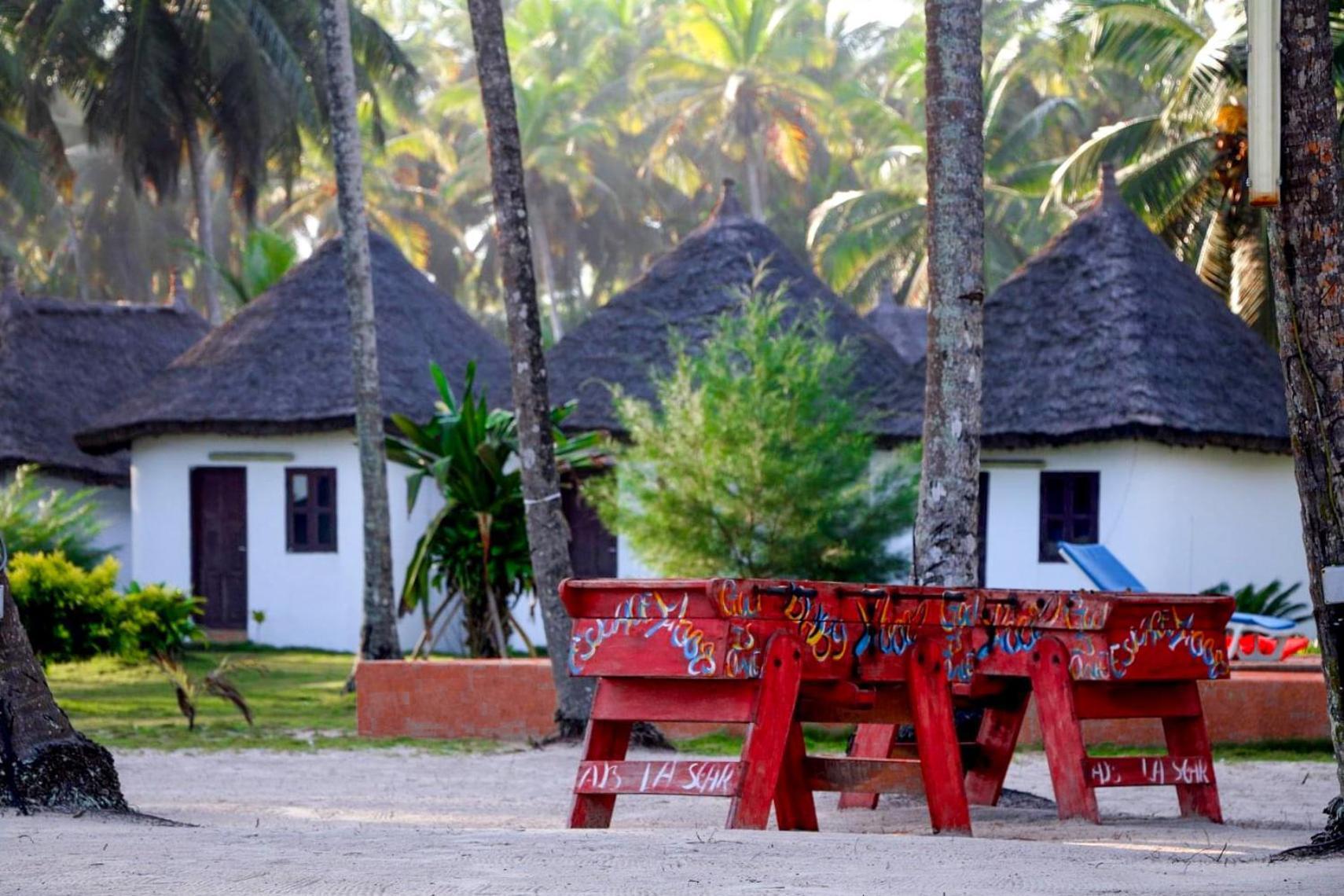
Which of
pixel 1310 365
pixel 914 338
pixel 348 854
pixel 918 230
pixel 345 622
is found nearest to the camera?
pixel 348 854

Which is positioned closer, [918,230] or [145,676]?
[145,676]

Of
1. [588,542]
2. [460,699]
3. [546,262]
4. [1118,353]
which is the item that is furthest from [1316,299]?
[546,262]

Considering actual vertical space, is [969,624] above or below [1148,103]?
below

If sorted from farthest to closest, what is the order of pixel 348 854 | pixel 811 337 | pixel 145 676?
1. pixel 811 337
2. pixel 145 676
3. pixel 348 854

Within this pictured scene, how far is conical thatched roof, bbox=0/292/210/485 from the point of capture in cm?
2212

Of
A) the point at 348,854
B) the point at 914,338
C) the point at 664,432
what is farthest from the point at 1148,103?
the point at 348,854

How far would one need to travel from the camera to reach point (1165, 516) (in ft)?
56.1

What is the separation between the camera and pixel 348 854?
554 centimetres

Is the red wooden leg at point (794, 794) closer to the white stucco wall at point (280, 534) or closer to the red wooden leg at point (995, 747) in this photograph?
the red wooden leg at point (995, 747)

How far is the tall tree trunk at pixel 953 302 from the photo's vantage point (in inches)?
356

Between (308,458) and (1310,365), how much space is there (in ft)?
47.2

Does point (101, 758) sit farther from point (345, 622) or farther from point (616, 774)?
point (345, 622)

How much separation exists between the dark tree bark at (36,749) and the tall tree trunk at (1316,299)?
4572 mm

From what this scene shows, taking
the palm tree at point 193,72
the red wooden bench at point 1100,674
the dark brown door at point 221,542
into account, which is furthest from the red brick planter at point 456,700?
the palm tree at point 193,72
